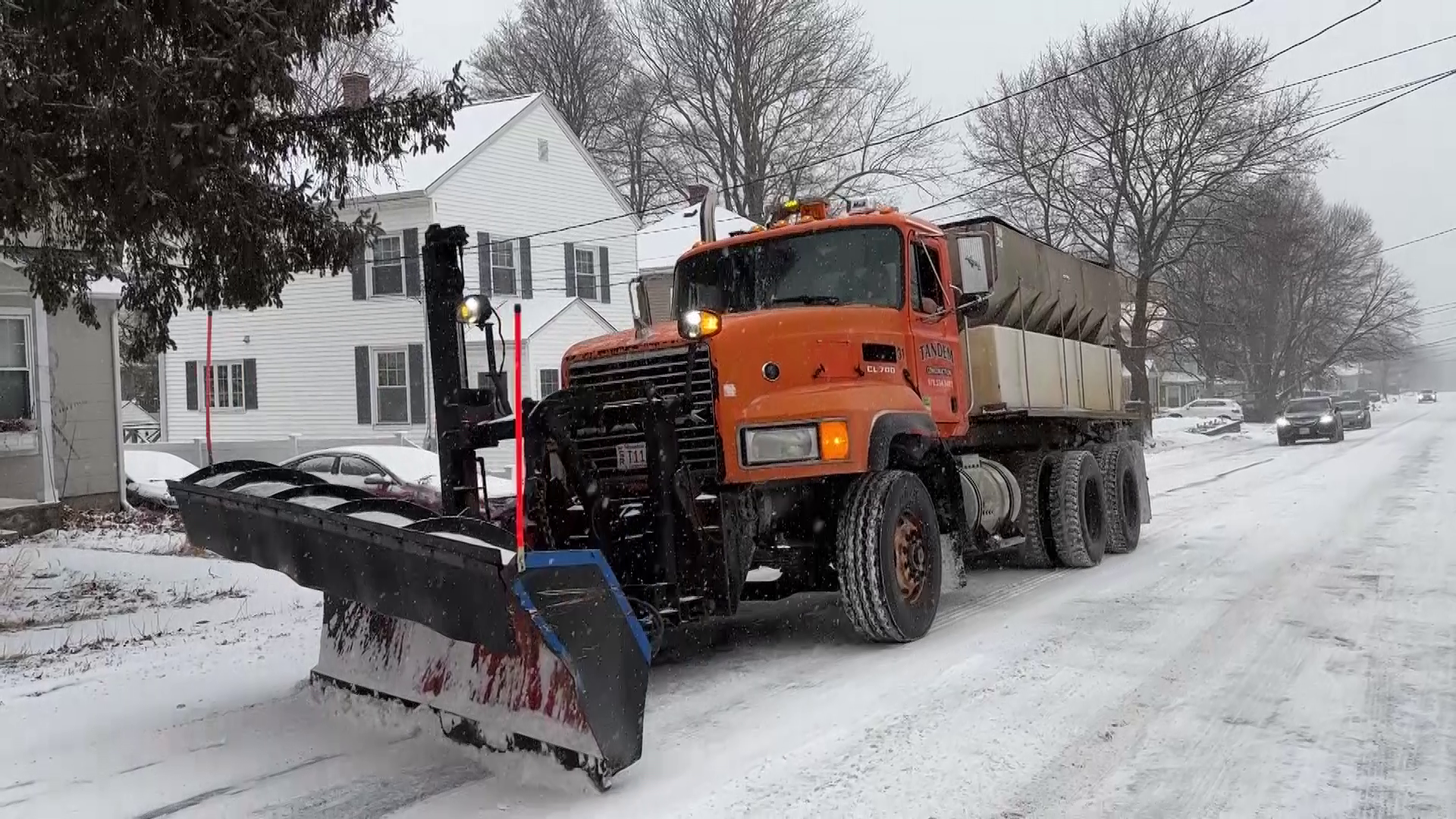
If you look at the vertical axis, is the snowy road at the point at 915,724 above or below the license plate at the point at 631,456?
below

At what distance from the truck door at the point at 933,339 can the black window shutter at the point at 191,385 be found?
25.2m

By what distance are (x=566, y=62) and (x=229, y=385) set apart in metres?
25.5

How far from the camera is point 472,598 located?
3.97 meters

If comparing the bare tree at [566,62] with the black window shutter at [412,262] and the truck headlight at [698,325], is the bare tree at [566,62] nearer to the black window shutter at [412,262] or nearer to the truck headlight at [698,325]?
the black window shutter at [412,262]

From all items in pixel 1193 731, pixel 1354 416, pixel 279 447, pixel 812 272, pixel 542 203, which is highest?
pixel 542 203

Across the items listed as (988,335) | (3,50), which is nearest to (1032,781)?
(988,335)

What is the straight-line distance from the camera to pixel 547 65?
4800cm

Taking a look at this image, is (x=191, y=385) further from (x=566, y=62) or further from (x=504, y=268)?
(x=566, y=62)

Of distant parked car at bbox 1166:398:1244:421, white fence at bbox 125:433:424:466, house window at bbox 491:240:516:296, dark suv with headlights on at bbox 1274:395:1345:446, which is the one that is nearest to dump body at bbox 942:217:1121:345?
house window at bbox 491:240:516:296

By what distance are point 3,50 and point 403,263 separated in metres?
18.0

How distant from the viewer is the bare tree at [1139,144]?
31.5 metres

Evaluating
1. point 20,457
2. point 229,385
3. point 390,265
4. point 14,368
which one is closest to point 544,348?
point 390,265

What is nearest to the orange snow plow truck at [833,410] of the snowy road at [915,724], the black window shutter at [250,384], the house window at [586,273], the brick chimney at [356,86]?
the snowy road at [915,724]

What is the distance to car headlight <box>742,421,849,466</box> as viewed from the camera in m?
5.97
